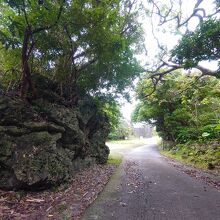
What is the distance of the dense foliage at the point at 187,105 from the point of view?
1904cm

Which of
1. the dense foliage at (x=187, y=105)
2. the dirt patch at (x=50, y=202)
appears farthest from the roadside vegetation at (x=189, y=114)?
the dirt patch at (x=50, y=202)

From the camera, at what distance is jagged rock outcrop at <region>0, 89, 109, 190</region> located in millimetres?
6953

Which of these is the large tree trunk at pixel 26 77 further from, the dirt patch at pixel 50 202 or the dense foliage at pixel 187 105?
the dense foliage at pixel 187 105

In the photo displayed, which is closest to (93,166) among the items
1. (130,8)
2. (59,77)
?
(59,77)

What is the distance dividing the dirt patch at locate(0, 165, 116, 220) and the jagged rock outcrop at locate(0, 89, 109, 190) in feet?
1.03

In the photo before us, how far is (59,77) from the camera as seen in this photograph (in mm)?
10586

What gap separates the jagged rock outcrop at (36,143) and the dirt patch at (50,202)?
315 millimetres

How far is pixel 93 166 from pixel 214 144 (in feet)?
25.6

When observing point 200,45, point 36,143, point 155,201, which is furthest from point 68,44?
point 155,201

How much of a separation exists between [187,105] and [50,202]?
18877 millimetres

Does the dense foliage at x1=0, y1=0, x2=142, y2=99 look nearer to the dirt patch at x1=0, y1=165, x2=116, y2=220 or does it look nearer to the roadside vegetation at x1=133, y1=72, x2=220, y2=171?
the dirt patch at x1=0, y1=165, x2=116, y2=220

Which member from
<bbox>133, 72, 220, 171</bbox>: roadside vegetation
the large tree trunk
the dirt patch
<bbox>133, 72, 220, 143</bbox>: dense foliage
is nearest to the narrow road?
the dirt patch

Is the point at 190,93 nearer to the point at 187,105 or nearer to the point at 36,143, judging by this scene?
the point at 187,105

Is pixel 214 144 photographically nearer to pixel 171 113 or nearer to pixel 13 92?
pixel 171 113
